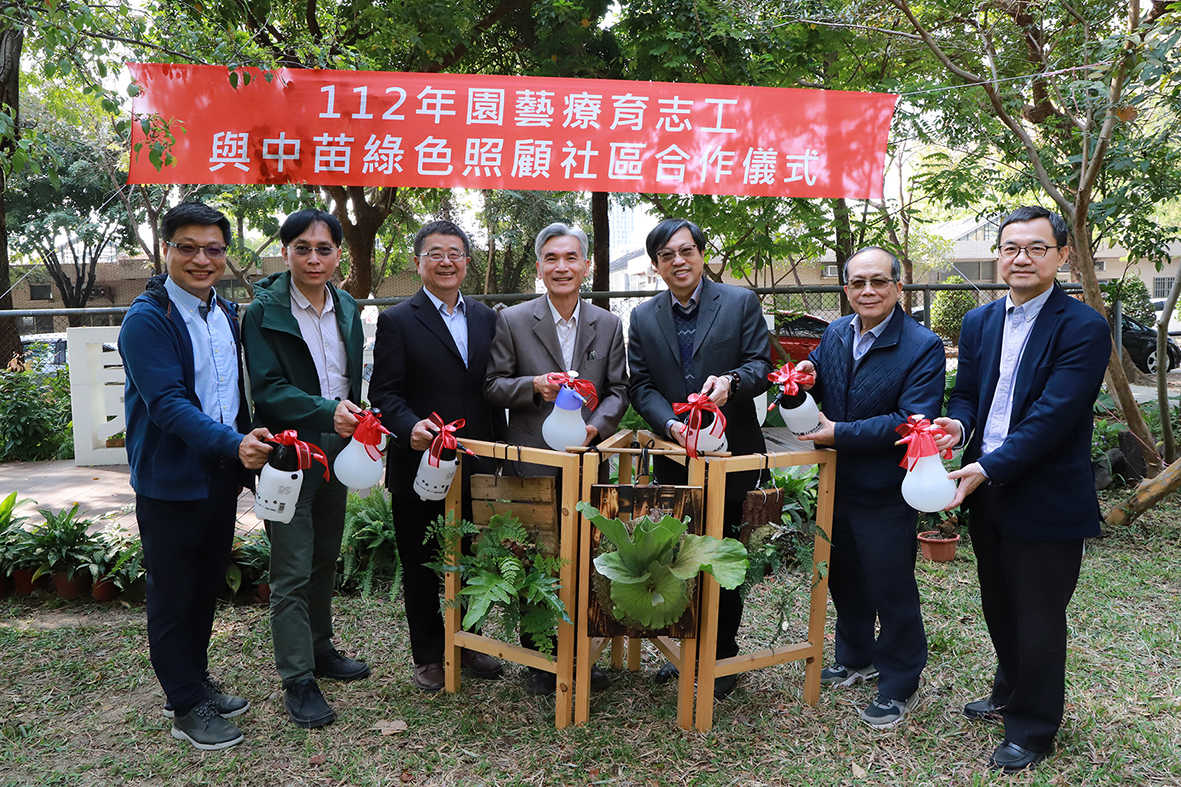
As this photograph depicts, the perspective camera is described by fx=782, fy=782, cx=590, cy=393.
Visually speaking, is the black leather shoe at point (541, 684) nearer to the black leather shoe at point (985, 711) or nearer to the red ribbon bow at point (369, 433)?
the red ribbon bow at point (369, 433)

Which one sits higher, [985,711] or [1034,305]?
[1034,305]

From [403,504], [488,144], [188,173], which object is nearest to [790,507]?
[403,504]

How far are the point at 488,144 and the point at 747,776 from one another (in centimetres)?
374

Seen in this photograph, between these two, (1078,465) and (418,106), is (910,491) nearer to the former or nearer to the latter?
(1078,465)

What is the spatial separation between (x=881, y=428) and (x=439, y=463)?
4.99 ft

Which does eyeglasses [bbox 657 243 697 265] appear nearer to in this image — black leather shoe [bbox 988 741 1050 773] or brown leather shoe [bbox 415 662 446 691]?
brown leather shoe [bbox 415 662 446 691]

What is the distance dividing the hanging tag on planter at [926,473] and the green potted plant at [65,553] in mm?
4033

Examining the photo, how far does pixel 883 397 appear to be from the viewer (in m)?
2.75

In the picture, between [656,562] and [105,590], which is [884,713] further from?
[105,590]

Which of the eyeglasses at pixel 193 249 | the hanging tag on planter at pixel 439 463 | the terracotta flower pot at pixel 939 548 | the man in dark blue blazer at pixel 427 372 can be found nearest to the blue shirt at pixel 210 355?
the eyeglasses at pixel 193 249

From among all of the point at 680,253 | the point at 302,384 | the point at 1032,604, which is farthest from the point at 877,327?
the point at 302,384

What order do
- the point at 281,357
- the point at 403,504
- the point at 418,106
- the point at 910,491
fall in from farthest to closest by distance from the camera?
the point at 418,106, the point at 403,504, the point at 281,357, the point at 910,491

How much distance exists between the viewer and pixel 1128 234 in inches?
250

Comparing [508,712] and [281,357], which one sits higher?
[281,357]
